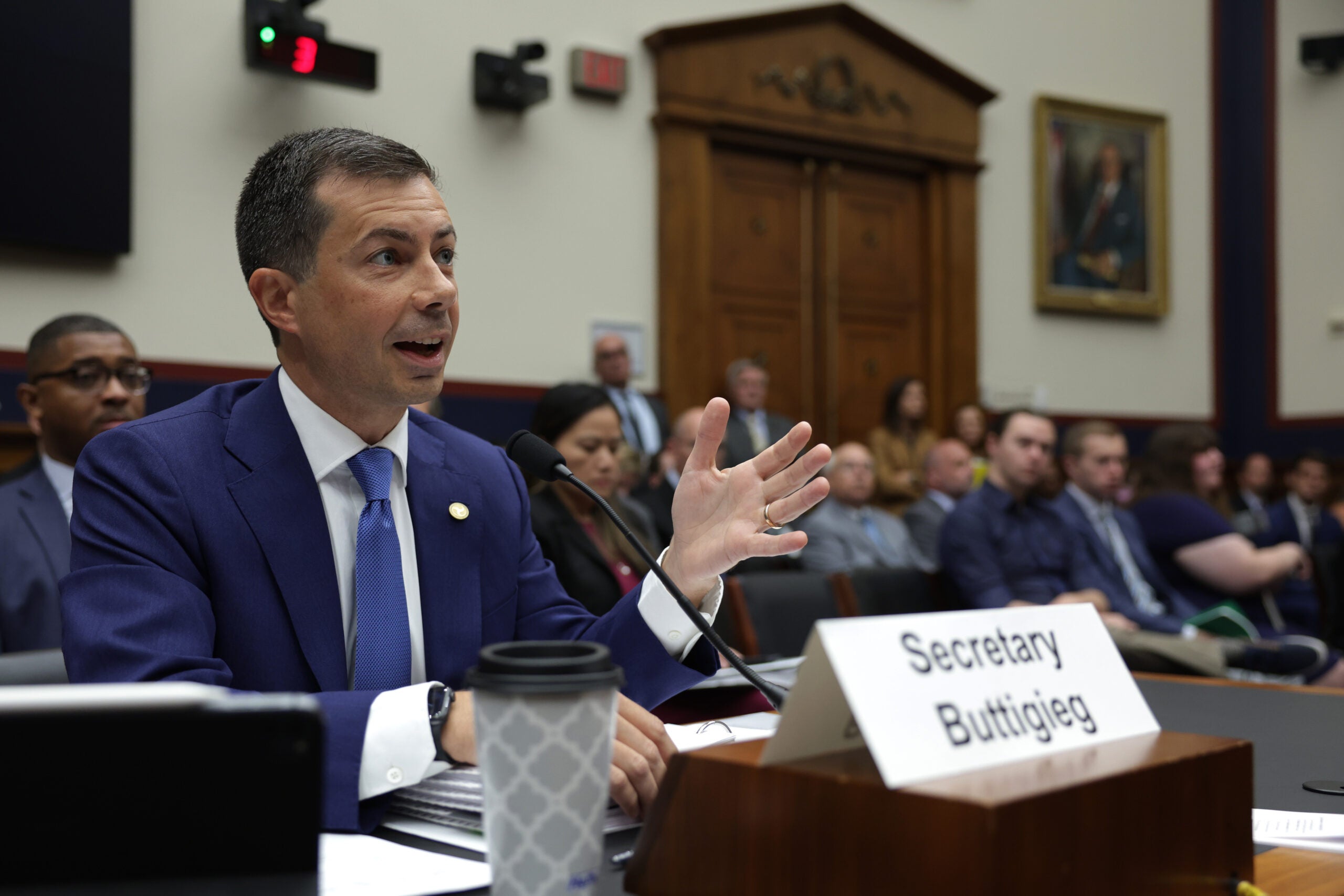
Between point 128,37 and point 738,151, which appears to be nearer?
point 128,37

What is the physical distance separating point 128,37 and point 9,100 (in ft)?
1.80

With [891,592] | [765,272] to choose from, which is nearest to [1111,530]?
[891,592]

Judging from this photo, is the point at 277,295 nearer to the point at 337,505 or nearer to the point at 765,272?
the point at 337,505

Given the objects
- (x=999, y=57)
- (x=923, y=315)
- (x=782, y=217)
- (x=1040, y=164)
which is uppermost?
(x=999, y=57)

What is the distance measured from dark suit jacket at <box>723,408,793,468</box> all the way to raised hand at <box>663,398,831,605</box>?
4356mm

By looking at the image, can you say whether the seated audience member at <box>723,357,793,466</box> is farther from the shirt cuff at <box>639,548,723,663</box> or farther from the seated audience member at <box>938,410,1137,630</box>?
the shirt cuff at <box>639,548,723,663</box>

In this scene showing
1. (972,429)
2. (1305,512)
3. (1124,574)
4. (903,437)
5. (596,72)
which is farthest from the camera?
(1305,512)

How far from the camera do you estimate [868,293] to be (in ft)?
24.8

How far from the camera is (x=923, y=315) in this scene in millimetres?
7750

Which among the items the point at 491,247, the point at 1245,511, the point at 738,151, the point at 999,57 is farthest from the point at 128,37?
the point at 1245,511

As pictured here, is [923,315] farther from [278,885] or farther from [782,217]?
[278,885]

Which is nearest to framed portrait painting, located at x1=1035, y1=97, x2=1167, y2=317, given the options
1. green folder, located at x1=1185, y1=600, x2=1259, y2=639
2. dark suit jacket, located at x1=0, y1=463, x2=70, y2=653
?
green folder, located at x1=1185, y1=600, x2=1259, y2=639

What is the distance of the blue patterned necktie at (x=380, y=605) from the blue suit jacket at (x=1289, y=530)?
249 inches

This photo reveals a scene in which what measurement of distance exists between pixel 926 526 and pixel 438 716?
495 cm
